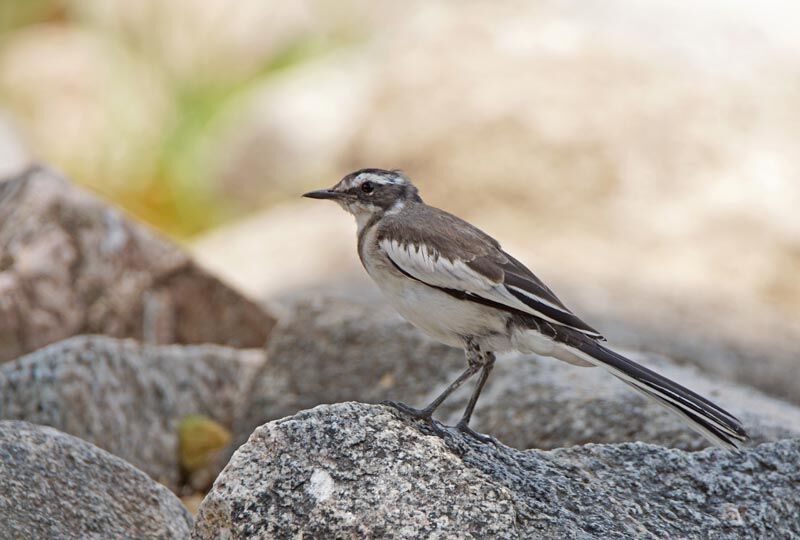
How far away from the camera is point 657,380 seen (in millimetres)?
4547

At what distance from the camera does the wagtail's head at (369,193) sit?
19.0 ft

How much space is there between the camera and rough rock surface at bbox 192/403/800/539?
13.1 feet

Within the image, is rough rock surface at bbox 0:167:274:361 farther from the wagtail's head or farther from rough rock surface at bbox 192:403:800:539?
rough rock surface at bbox 192:403:800:539

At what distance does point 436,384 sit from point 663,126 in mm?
6666

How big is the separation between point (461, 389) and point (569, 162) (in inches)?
251

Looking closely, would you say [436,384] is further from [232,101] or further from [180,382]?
[232,101]

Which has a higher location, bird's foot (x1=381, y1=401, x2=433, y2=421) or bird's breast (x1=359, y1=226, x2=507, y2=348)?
bird's breast (x1=359, y1=226, x2=507, y2=348)

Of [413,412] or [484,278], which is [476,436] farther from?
[484,278]

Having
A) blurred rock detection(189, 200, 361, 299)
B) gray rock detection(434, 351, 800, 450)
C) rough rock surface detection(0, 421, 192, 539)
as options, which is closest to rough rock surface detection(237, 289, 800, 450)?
gray rock detection(434, 351, 800, 450)

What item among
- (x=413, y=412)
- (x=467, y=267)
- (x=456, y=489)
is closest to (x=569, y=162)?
(x=467, y=267)

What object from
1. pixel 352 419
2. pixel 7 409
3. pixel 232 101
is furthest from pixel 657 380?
pixel 232 101

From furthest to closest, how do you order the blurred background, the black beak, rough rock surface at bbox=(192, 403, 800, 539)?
the blurred background
the black beak
rough rock surface at bbox=(192, 403, 800, 539)

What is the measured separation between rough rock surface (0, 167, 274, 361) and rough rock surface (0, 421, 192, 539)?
3.00m

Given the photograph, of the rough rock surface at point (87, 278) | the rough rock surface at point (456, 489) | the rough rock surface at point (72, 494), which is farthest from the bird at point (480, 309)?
the rough rock surface at point (87, 278)
